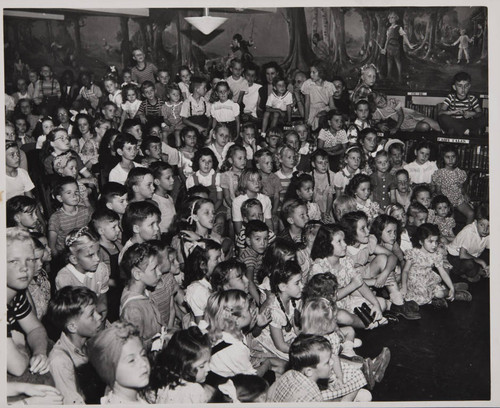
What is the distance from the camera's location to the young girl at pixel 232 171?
13.2 ft

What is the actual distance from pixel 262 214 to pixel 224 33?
216 cm

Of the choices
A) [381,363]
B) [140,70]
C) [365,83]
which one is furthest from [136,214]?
[365,83]

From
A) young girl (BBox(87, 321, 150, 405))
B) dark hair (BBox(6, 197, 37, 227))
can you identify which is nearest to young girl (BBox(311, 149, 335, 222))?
dark hair (BBox(6, 197, 37, 227))

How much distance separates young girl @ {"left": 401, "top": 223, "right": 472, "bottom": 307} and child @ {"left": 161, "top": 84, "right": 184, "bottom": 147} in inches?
83.8

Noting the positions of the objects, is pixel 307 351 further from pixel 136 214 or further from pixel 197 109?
pixel 197 109

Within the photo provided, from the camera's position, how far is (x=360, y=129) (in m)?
4.74

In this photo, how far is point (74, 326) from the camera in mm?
2307

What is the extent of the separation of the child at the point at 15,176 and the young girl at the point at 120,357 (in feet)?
4.00

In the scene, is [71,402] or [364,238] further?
[364,238]

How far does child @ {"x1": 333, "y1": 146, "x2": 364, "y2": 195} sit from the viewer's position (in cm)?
419

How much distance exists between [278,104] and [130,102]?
1.21 meters

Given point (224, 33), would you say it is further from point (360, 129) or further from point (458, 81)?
point (458, 81)

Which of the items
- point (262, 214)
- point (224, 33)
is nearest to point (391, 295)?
point (262, 214)

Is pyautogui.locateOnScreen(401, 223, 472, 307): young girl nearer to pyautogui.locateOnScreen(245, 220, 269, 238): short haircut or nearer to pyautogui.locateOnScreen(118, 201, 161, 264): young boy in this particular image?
pyautogui.locateOnScreen(245, 220, 269, 238): short haircut
